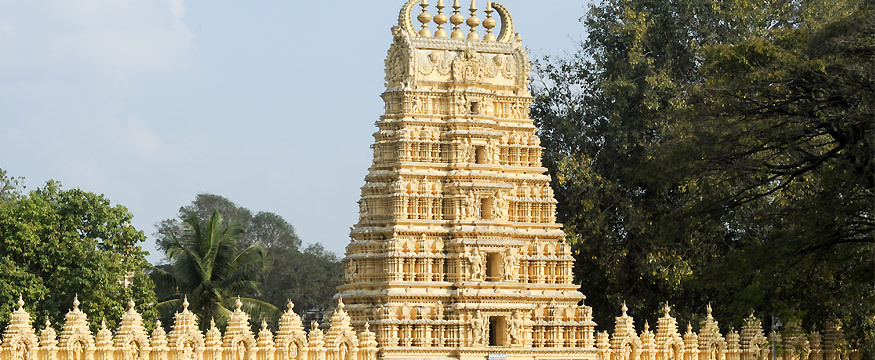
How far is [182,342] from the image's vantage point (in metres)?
37.5

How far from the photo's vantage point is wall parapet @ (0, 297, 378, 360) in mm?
36688

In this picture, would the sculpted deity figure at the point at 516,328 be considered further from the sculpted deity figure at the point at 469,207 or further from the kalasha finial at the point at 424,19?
the kalasha finial at the point at 424,19

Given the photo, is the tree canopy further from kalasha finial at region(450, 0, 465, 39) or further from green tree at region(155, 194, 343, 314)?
green tree at region(155, 194, 343, 314)

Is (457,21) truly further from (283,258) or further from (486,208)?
(283,258)

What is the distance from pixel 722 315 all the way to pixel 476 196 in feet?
31.4

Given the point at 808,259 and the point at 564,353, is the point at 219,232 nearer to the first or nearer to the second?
the point at 564,353

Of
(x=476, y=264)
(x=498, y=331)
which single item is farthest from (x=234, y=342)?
(x=498, y=331)

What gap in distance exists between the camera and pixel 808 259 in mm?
32031

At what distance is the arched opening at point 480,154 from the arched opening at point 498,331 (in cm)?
407

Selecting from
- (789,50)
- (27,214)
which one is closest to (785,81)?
(789,50)

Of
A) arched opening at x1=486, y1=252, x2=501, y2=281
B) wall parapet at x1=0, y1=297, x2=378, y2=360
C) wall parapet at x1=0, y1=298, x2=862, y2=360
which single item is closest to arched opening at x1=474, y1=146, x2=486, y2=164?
arched opening at x1=486, y1=252, x2=501, y2=281

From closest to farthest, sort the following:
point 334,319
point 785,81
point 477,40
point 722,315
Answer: point 785,81 < point 334,319 < point 477,40 < point 722,315

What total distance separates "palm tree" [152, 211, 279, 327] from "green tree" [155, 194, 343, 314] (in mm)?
18162

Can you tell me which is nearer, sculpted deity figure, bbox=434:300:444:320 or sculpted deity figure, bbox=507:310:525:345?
sculpted deity figure, bbox=434:300:444:320
